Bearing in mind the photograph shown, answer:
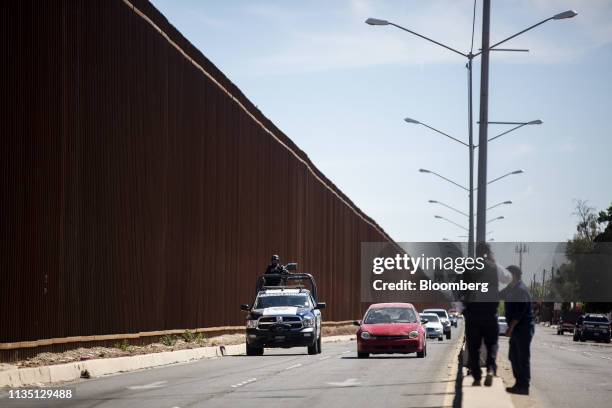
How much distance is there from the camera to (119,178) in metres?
34.6

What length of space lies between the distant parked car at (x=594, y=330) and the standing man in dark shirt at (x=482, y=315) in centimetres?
6588

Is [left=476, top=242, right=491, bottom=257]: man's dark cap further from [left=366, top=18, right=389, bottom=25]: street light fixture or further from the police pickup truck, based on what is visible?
the police pickup truck

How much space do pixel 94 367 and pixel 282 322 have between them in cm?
1250

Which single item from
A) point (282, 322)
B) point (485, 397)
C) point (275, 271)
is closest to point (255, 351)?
point (282, 322)

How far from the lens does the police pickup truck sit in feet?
124

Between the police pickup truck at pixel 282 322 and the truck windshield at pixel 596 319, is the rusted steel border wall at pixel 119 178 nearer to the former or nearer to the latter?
the police pickup truck at pixel 282 322

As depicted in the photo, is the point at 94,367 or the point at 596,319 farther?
the point at 596,319

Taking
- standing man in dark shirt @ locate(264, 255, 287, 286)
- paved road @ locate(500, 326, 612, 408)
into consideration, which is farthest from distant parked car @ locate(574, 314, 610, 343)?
paved road @ locate(500, 326, 612, 408)

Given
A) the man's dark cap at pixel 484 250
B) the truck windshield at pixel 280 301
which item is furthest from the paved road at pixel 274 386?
the truck windshield at pixel 280 301

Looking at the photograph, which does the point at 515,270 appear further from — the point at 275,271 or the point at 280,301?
the point at 275,271

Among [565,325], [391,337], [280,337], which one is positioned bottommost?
[565,325]

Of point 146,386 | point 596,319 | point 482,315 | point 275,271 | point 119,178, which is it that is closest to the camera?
point 482,315

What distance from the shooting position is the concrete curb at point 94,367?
2181 centimetres

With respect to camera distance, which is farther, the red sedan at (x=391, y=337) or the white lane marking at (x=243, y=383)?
the red sedan at (x=391, y=337)
